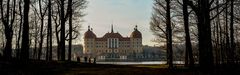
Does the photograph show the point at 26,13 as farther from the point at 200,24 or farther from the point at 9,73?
the point at 200,24

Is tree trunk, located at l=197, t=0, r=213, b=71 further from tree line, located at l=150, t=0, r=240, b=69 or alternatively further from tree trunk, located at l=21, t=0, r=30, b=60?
tree trunk, located at l=21, t=0, r=30, b=60

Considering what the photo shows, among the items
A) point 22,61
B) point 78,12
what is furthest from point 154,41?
point 22,61

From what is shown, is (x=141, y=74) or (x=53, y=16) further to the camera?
(x=53, y=16)

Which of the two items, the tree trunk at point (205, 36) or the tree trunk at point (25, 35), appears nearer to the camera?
the tree trunk at point (205, 36)

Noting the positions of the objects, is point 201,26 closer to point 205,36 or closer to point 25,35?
point 205,36

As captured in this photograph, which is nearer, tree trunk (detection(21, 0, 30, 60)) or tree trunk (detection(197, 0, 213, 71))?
tree trunk (detection(197, 0, 213, 71))

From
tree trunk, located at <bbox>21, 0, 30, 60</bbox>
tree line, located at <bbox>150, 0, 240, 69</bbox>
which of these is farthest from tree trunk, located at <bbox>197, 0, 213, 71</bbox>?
tree trunk, located at <bbox>21, 0, 30, 60</bbox>

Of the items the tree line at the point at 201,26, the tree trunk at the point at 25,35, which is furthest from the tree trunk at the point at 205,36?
the tree trunk at the point at 25,35

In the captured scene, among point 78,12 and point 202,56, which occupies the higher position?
point 78,12

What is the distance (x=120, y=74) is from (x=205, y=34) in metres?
4.67

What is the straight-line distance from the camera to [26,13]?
2108cm

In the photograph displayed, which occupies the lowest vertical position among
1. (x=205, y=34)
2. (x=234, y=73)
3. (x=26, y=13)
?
(x=234, y=73)

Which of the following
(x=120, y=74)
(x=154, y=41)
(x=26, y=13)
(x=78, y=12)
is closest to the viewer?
(x=120, y=74)

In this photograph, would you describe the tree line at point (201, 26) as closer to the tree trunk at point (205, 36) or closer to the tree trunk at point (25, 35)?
the tree trunk at point (205, 36)
